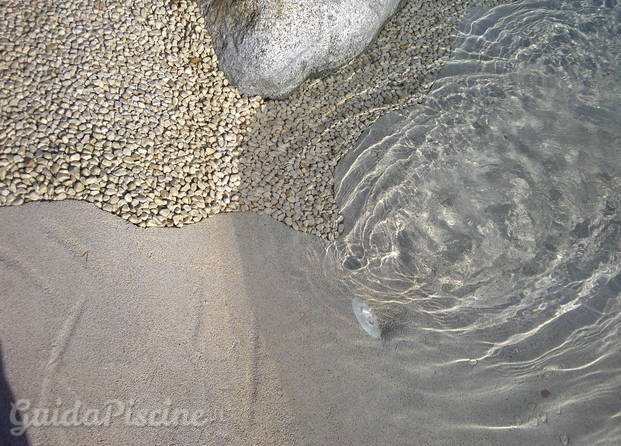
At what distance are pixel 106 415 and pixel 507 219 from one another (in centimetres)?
336

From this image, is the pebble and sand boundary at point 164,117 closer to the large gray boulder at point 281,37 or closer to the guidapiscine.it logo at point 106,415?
the large gray boulder at point 281,37

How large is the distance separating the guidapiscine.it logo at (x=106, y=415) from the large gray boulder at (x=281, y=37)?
2956mm

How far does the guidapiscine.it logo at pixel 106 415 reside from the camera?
304 cm

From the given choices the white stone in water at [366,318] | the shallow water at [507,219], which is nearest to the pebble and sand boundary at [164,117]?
the shallow water at [507,219]

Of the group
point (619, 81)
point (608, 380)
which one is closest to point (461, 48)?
point (619, 81)

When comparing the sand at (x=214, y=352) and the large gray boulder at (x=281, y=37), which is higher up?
the large gray boulder at (x=281, y=37)

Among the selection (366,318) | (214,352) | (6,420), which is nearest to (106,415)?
(6,420)

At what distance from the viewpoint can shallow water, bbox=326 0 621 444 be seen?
3625 millimetres

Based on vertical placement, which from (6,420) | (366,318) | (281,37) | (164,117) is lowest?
(366,318)

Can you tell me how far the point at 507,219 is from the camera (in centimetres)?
433

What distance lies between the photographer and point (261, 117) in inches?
189

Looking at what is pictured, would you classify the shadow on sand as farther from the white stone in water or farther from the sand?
the white stone in water

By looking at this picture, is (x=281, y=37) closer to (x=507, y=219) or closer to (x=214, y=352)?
(x=507, y=219)

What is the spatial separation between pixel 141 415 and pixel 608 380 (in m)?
3.14
